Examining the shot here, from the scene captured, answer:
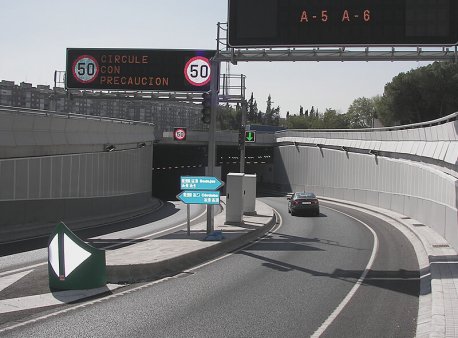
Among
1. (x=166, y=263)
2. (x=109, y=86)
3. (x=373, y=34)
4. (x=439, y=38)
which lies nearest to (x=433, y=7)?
(x=439, y=38)

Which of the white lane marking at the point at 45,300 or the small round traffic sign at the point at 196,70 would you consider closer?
the white lane marking at the point at 45,300

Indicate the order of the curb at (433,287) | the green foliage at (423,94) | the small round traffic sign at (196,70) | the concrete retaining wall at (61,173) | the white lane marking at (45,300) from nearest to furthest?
the curb at (433,287) → the white lane marking at (45,300) → the concrete retaining wall at (61,173) → the small round traffic sign at (196,70) → the green foliage at (423,94)

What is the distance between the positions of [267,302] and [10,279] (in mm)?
5984

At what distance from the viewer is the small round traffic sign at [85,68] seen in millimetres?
26719

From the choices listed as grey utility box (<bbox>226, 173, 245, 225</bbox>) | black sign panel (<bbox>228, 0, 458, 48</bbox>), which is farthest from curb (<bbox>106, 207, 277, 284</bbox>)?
black sign panel (<bbox>228, 0, 458, 48</bbox>)

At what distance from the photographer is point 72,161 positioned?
2561 centimetres

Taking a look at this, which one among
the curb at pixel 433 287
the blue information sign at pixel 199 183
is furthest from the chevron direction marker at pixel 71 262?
the blue information sign at pixel 199 183

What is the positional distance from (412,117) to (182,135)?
49512 millimetres

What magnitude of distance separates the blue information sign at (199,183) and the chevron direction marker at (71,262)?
7.95 meters

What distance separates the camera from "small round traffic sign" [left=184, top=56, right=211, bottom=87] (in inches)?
1040

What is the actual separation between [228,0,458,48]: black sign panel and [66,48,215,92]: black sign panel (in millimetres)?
10543

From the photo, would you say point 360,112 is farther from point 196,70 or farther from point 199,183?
point 199,183

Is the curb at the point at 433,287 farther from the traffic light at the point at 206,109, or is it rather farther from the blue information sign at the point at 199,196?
the traffic light at the point at 206,109

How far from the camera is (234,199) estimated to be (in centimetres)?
2320
